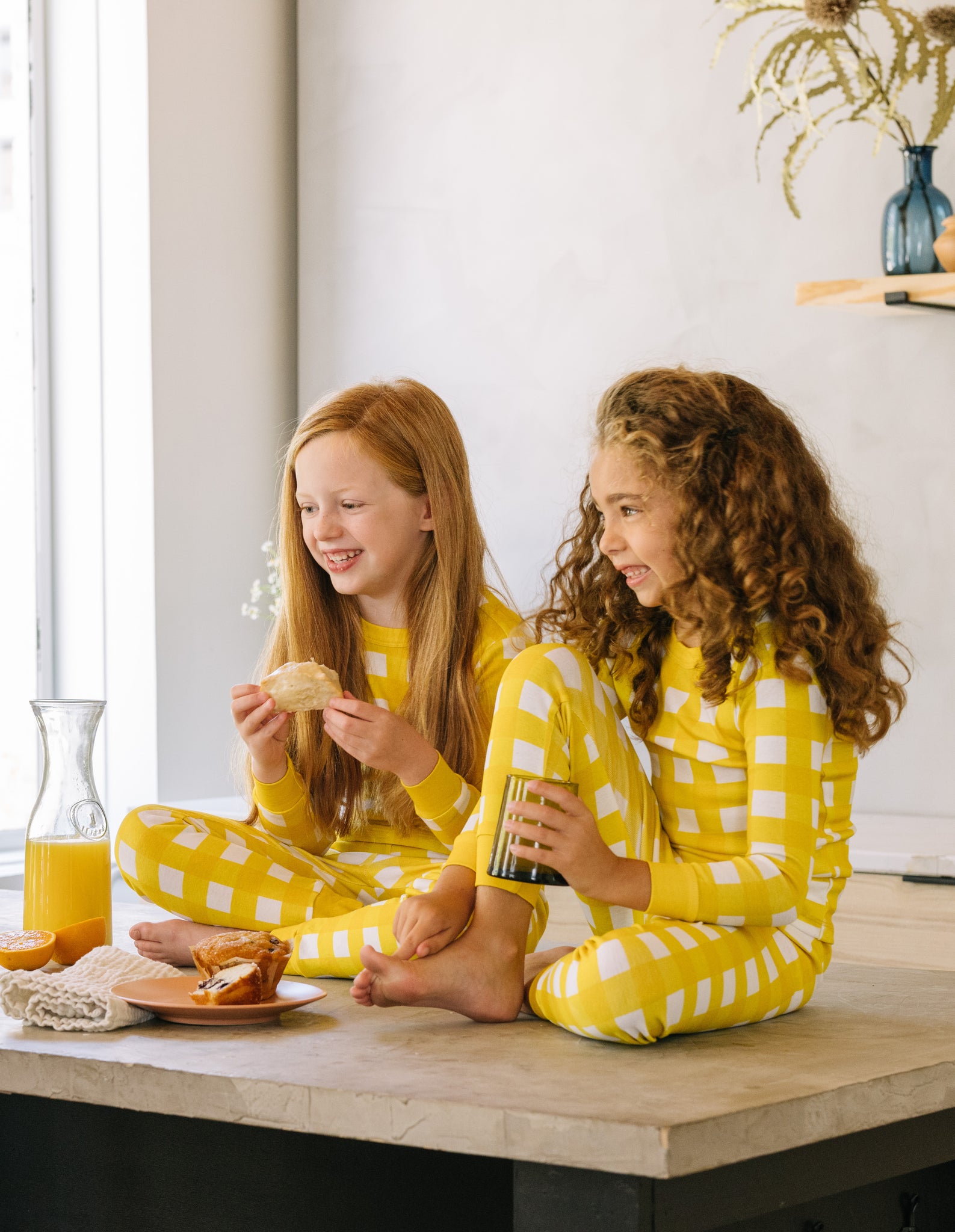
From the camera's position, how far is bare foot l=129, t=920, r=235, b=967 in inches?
56.7

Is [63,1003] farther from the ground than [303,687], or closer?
closer

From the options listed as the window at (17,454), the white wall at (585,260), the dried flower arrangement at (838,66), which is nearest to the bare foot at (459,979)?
the white wall at (585,260)

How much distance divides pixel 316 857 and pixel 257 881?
5.4 inches

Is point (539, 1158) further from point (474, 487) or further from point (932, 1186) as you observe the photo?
point (474, 487)

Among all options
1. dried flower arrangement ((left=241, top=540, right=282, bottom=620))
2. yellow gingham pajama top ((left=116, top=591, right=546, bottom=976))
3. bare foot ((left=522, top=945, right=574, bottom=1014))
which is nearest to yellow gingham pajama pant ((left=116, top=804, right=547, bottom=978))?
yellow gingham pajama top ((left=116, top=591, right=546, bottom=976))

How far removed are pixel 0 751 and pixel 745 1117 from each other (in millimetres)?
1957

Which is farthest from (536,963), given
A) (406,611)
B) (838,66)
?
(838,66)

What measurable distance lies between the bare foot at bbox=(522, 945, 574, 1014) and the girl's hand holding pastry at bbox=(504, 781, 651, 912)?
0.16 metres

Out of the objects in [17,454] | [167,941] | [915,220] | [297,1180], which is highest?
[915,220]

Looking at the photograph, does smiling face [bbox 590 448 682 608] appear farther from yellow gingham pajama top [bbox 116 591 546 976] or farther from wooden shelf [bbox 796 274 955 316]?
wooden shelf [bbox 796 274 955 316]

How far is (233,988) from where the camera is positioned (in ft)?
3.78

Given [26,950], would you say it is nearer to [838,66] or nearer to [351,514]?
[351,514]

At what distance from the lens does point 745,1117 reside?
932mm

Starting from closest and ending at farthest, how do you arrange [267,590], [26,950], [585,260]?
[26,950]
[585,260]
[267,590]
